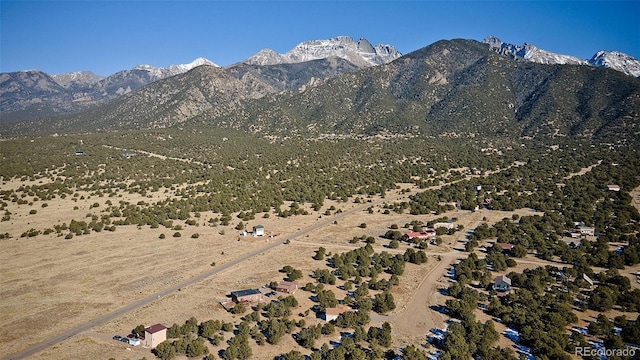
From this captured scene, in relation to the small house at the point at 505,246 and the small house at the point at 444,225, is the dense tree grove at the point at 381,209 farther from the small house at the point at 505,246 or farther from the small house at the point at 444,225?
the small house at the point at 444,225

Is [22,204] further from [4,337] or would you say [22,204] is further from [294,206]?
[4,337]

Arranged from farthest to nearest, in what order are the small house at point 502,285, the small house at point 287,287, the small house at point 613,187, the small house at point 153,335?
1. the small house at point 613,187
2. the small house at point 287,287
3. the small house at point 502,285
4. the small house at point 153,335

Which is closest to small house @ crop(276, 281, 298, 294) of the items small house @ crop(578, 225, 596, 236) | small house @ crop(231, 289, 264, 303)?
small house @ crop(231, 289, 264, 303)

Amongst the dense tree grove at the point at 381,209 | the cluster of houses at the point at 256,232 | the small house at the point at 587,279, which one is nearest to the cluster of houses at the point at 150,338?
the dense tree grove at the point at 381,209

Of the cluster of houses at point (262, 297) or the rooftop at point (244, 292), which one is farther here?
the rooftop at point (244, 292)

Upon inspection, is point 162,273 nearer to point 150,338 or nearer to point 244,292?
point 244,292

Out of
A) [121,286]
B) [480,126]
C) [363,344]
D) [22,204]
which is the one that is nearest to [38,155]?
[22,204]

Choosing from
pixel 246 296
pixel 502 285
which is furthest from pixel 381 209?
pixel 246 296
